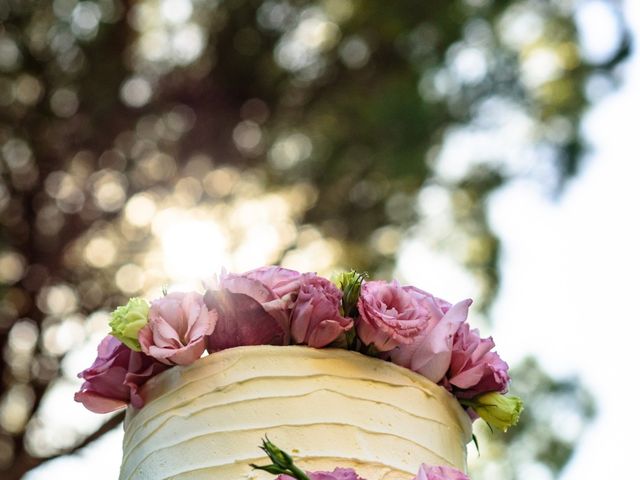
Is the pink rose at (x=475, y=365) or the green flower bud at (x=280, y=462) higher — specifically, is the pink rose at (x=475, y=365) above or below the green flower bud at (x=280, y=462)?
below

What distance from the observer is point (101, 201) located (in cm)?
586

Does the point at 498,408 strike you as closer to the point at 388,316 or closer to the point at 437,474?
the point at 388,316

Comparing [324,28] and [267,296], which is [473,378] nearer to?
[267,296]

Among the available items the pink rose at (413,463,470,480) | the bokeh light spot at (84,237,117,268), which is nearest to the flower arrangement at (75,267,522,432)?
the pink rose at (413,463,470,480)

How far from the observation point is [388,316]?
1.60m

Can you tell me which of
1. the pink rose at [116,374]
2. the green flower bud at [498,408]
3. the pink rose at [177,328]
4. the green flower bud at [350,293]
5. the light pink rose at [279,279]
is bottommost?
the green flower bud at [498,408]

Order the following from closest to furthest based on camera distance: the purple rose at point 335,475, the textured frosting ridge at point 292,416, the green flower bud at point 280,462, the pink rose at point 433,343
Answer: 1. the green flower bud at point 280,462
2. the purple rose at point 335,475
3. the textured frosting ridge at point 292,416
4. the pink rose at point 433,343

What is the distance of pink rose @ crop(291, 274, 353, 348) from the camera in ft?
5.28

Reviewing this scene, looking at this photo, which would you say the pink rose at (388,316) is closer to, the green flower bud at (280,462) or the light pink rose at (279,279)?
the light pink rose at (279,279)

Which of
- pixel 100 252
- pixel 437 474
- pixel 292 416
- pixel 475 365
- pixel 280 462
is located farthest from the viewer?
pixel 100 252

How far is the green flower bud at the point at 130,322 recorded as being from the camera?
1.63 metres

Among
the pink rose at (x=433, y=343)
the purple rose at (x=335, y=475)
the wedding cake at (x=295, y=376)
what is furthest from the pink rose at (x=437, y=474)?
the pink rose at (x=433, y=343)

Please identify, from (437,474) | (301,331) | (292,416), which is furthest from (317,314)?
(437,474)

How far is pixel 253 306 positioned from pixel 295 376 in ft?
0.41
